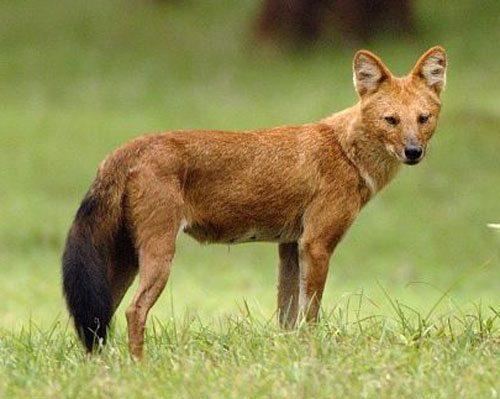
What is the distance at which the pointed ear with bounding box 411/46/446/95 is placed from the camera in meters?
7.92

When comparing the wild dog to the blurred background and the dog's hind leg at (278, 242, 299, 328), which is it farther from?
the blurred background

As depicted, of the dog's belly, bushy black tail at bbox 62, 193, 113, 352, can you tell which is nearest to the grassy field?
bushy black tail at bbox 62, 193, 113, 352

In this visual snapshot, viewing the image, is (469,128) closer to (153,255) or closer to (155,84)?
(155,84)

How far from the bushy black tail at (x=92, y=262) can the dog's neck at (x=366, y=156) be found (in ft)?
4.48

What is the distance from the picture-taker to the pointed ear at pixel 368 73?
7887 millimetres

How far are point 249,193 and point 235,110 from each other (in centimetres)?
1164

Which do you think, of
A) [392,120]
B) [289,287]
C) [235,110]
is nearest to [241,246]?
[235,110]

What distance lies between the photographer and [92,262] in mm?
7066

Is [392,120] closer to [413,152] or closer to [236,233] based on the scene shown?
[413,152]

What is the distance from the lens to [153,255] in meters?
7.09

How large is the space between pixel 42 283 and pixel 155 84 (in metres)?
7.02

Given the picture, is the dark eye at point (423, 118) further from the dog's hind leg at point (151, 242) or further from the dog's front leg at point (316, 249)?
the dog's hind leg at point (151, 242)

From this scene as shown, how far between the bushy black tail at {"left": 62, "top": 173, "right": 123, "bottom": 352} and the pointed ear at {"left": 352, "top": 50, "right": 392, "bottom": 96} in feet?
4.98

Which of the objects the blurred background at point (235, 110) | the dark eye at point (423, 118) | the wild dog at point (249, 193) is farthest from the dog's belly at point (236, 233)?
the blurred background at point (235, 110)
